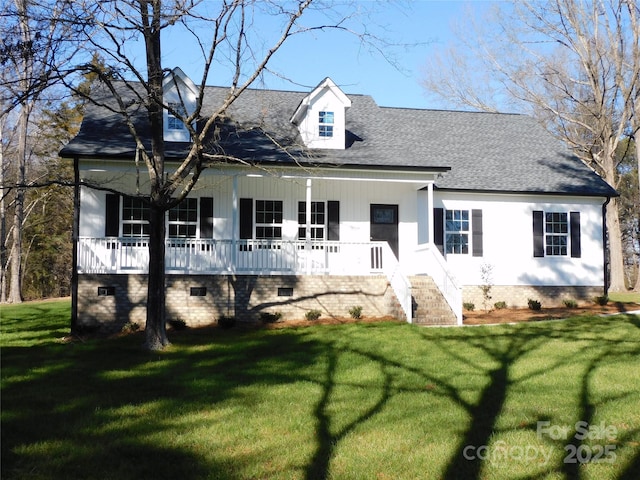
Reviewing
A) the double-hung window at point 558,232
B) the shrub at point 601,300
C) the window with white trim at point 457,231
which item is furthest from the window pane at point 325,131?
the shrub at point 601,300

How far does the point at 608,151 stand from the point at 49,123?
2796 cm

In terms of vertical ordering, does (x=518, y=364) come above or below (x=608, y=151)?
below

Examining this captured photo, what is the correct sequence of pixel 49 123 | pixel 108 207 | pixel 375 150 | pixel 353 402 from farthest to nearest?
pixel 49 123, pixel 375 150, pixel 108 207, pixel 353 402

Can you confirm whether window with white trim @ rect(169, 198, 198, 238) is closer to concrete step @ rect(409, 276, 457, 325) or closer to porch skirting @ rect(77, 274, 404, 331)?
porch skirting @ rect(77, 274, 404, 331)

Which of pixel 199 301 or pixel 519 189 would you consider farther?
pixel 519 189

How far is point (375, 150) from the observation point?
18.3 m

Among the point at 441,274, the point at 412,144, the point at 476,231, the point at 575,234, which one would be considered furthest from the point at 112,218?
the point at 575,234

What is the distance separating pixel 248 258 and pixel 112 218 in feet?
12.8

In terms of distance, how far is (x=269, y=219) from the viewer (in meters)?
18.2

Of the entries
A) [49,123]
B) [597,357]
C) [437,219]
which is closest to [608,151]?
[437,219]

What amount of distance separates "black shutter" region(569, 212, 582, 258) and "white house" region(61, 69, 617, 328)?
67mm

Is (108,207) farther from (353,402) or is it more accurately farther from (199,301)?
(353,402)

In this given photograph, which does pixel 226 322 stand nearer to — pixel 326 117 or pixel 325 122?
pixel 325 122

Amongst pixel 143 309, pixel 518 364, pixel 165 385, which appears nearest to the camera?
pixel 165 385
